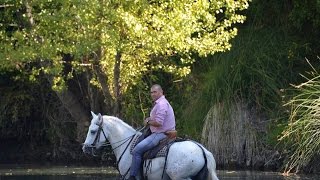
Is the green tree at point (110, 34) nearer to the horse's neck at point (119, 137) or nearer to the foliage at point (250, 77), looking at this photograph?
the foliage at point (250, 77)

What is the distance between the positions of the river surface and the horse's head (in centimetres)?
613

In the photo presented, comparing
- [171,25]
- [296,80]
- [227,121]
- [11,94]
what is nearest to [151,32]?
[171,25]

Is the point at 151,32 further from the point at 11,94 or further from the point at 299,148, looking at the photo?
the point at 11,94

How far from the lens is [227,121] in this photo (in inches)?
926

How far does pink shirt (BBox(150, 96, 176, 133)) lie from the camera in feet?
47.7

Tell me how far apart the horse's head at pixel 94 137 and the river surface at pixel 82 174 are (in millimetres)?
6126

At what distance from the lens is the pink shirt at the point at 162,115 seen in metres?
14.5

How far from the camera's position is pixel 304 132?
64.4 ft

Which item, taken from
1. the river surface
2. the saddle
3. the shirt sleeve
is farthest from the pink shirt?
the river surface

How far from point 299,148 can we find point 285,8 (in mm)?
6691

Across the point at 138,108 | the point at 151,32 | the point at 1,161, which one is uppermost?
the point at 151,32

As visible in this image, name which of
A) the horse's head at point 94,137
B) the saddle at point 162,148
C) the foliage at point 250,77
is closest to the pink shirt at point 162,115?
the saddle at point 162,148

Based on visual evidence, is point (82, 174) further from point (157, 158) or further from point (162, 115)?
point (162, 115)

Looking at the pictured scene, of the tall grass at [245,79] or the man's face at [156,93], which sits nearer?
the man's face at [156,93]
